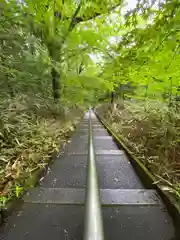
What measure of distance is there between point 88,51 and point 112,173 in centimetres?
419

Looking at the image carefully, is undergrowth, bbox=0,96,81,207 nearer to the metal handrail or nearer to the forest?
the forest

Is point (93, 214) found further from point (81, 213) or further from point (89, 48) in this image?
point (89, 48)

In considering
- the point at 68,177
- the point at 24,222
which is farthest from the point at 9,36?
the point at 24,222

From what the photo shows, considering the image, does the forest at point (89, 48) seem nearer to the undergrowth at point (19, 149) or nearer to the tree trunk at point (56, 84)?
the undergrowth at point (19, 149)

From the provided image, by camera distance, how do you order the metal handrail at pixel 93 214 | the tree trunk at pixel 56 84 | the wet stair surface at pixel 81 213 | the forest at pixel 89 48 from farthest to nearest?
the tree trunk at pixel 56 84, the forest at pixel 89 48, the wet stair surface at pixel 81 213, the metal handrail at pixel 93 214

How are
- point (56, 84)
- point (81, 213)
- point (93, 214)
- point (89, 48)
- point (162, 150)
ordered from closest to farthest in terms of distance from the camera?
point (93, 214) < point (81, 213) < point (162, 150) < point (89, 48) < point (56, 84)

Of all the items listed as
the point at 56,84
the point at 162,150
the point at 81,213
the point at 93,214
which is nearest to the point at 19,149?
the point at 81,213

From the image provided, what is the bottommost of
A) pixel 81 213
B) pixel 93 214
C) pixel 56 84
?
pixel 81 213

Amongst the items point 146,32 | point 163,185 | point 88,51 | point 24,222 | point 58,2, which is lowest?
point 24,222

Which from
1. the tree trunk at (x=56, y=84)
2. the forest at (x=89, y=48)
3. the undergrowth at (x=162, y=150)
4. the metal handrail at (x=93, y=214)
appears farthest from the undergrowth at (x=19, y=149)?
the tree trunk at (x=56, y=84)

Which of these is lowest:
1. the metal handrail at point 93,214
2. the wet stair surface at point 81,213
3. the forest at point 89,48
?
the wet stair surface at point 81,213

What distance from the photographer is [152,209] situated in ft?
3.66

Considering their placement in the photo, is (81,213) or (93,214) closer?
(93,214)

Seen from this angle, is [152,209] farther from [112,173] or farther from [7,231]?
[7,231]
